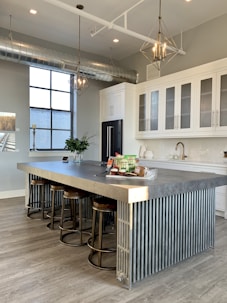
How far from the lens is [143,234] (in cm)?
210

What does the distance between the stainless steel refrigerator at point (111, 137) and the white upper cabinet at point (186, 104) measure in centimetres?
49

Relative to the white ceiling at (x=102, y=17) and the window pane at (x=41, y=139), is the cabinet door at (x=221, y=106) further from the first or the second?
the window pane at (x=41, y=139)

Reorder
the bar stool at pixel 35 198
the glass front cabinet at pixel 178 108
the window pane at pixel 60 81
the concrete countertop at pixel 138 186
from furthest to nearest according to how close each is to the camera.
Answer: the window pane at pixel 60 81, the glass front cabinet at pixel 178 108, the bar stool at pixel 35 198, the concrete countertop at pixel 138 186

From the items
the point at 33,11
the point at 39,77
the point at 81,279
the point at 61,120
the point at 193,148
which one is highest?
the point at 33,11

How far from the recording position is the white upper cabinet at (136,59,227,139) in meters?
4.26

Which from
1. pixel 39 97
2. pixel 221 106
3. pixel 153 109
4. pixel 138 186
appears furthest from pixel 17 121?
pixel 138 186

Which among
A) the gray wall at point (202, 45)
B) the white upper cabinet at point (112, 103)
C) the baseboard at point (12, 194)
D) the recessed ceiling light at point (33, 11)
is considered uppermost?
the recessed ceiling light at point (33, 11)

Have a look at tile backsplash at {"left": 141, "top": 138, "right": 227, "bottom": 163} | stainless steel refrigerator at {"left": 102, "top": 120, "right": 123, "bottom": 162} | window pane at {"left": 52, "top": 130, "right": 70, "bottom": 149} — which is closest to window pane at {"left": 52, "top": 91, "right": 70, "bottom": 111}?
window pane at {"left": 52, "top": 130, "right": 70, "bottom": 149}

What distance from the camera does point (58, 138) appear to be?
6320 millimetres

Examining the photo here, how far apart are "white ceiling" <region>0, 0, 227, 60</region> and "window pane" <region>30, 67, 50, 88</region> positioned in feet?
2.56

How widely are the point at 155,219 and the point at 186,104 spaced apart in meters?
3.24

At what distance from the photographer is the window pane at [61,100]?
6223mm

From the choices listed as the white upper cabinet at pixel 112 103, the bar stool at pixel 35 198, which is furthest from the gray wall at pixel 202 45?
the bar stool at pixel 35 198

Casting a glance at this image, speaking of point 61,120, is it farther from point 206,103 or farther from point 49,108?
point 206,103
